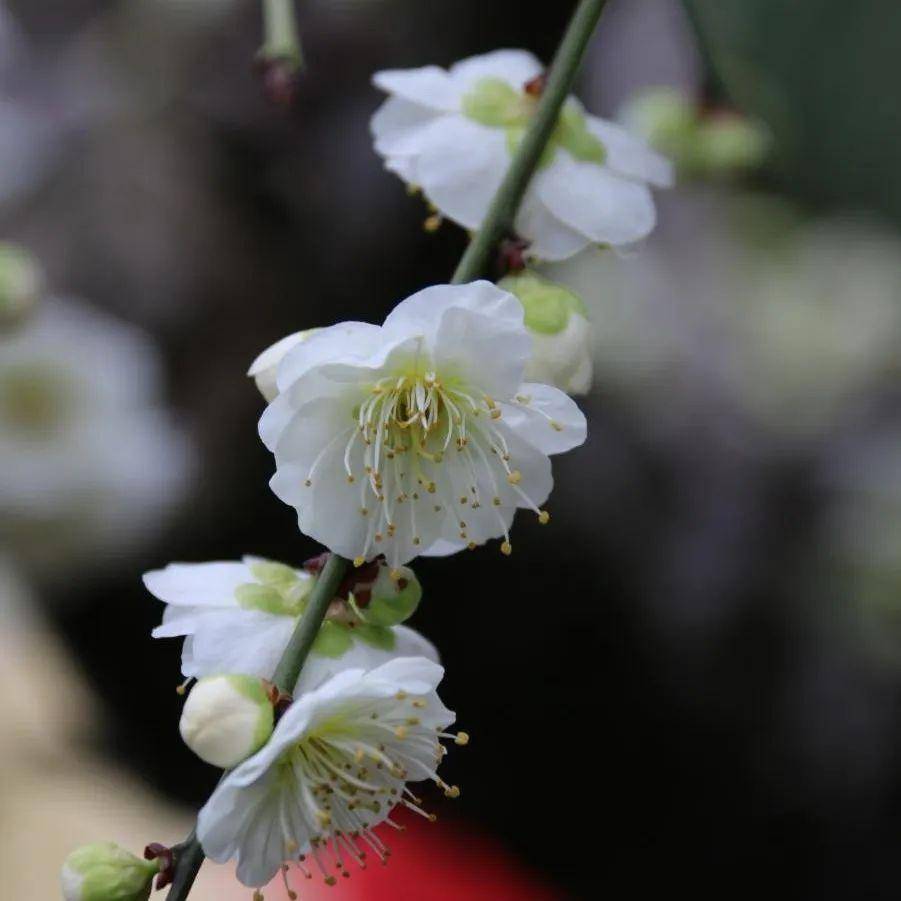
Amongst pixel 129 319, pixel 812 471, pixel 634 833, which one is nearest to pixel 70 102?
pixel 129 319

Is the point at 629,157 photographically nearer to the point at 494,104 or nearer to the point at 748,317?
the point at 494,104

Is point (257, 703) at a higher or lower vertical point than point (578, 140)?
lower

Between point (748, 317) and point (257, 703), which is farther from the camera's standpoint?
point (748, 317)

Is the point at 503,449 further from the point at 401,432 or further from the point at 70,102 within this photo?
the point at 70,102

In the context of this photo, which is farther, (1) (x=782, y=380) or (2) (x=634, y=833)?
(2) (x=634, y=833)

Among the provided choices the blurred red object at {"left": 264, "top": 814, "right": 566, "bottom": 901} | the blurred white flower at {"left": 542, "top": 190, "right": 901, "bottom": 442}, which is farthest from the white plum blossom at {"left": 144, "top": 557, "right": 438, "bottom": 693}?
the blurred white flower at {"left": 542, "top": 190, "right": 901, "bottom": 442}

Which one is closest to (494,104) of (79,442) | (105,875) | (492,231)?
(492,231)
